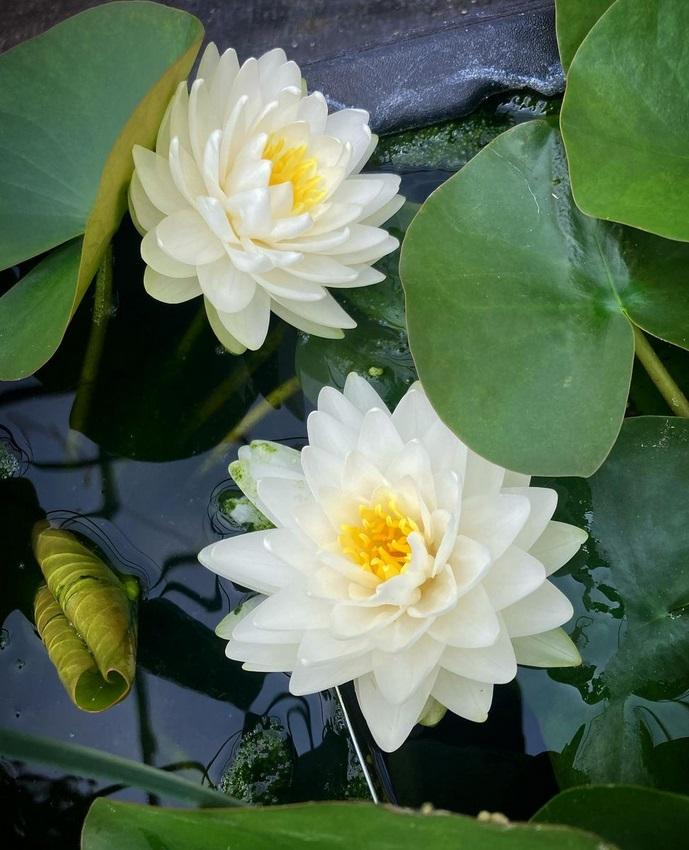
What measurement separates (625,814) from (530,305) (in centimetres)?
55

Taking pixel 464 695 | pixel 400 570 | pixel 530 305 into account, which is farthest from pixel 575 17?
pixel 464 695

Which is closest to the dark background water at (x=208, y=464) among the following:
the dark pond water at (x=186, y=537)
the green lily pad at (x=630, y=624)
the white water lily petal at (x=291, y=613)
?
the dark pond water at (x=186, y=537)

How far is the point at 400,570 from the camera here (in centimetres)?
79

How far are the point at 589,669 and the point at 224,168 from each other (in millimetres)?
761

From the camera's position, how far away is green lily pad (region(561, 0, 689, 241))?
88 cm

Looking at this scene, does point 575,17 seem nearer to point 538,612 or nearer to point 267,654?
point 538,612

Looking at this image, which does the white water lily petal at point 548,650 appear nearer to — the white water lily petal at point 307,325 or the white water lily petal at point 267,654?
the white water lily petal at point 267,654

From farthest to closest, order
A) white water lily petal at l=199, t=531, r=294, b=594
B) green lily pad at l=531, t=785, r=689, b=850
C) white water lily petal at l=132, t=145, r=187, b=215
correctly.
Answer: white water lily petal at l=132, t=145, r=187, b=215 < white water lily petal at l=199, t=531, r=294, b=594 < green lily pad at l=531, t=785, r=689, b=850

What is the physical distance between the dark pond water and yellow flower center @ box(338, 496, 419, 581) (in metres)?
0.32

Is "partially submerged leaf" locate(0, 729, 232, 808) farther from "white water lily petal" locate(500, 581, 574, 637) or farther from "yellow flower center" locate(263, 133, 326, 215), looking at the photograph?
"yellow flower center" locate(263, 133, 326, 215)

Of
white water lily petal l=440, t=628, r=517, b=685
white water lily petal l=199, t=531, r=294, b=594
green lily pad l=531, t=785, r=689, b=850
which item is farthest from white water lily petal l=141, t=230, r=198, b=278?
green lily pad l=531, t=785, r=689, b=850

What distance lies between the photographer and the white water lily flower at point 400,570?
766 millimetres

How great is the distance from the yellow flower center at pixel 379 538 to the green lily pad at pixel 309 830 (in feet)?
0.77

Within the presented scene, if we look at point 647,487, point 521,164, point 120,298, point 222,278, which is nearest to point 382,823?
point 647,487
